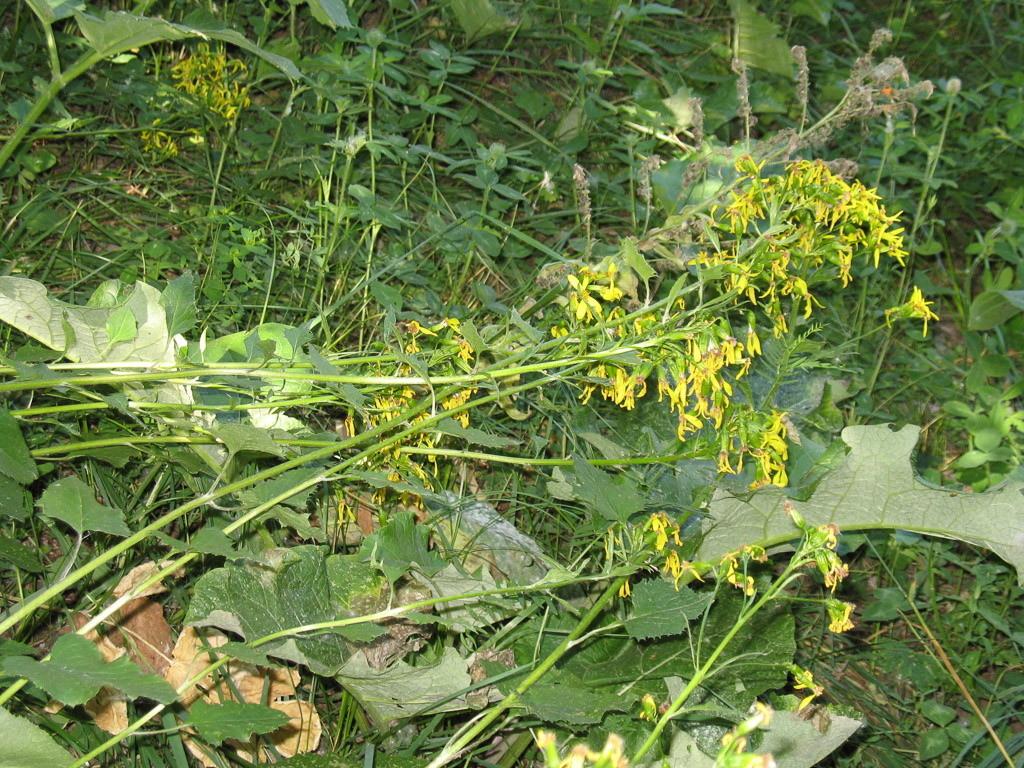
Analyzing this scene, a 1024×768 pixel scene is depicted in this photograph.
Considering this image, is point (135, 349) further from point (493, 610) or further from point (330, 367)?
point (493, 610)

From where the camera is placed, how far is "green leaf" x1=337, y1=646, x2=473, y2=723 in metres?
1.41

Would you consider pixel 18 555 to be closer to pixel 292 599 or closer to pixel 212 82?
pixel 292 599

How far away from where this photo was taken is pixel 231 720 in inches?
45.3

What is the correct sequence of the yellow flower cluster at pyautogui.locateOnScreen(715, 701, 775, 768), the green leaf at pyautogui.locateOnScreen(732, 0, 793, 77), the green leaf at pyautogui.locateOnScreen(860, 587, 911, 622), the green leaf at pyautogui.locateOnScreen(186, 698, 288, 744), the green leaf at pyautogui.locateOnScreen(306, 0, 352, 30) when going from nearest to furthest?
the yellow flower cluster at pyautogui.locateOnScreen(715, 701, 775, 768)
the green leaf at pyautogui.locateOnScreen(186, 698, 288, 744)
the green leaf at pyautogui.locateOnScreen(306, 0, 352, 30)
the green leaf at pyautogui.locateOnScreen(860, 587, 911, 622)
the green leaf at pyautogui.locateOnScreen(732, 0, 793, 77)

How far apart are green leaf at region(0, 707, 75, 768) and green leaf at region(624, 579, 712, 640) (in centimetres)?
85

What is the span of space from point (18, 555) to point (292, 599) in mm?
444

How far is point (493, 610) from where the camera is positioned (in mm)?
1646

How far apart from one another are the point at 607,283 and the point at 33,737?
1.11 metres

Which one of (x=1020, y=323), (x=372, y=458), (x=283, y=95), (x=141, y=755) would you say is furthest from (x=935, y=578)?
(x=283, y=95)

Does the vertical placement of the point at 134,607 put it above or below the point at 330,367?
below

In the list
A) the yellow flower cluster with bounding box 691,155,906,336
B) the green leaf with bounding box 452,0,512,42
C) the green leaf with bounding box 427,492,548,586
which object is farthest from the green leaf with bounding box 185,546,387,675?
the green leaf with bounding box 452,0,512,42

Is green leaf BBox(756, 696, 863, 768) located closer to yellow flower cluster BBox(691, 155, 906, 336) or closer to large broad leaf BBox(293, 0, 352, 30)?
yellow flower cluster BBox(691, 155, 906, 336)

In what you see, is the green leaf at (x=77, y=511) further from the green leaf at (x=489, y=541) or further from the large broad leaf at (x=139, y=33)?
the large broad leaf at (x=139, y=33)

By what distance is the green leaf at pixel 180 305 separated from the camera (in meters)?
1.37
